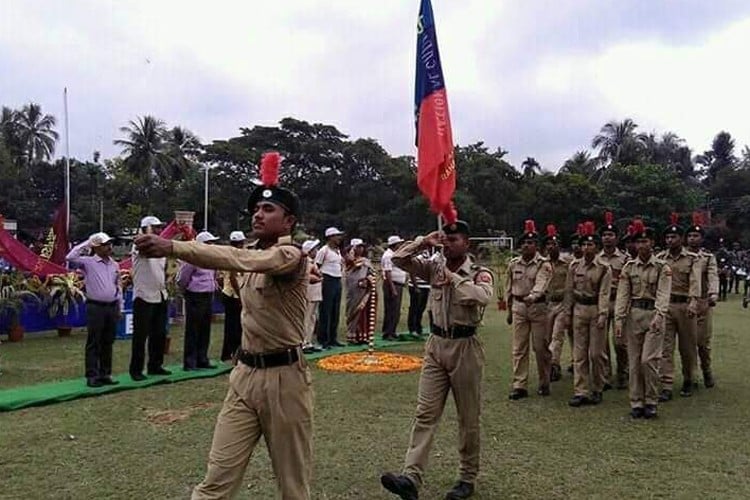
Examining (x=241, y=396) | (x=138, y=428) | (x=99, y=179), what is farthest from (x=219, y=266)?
(x=99, y=179)

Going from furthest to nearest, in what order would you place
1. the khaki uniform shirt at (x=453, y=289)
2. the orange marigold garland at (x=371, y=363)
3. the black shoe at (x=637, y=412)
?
the orange marigold garland at (x=371, y=363), the black shoe at (x=637, y=412), the khaki uniform shirt at (x=453, y=289)

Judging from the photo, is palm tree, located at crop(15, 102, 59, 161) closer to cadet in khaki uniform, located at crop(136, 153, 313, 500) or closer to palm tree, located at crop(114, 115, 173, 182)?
palm tree, located at crop(114, 115, 173, 182)

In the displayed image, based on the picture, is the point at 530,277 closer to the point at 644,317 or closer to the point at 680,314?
the point at 644,317

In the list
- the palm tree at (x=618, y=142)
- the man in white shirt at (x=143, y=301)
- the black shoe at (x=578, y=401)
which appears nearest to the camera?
the black shoe at (x=578, y=401)

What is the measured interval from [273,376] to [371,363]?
21.6 feet

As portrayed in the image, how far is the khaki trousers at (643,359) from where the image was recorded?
6973 mm

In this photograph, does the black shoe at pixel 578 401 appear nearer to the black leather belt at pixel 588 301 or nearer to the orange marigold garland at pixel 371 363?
the black leather belt at pixel 588 301

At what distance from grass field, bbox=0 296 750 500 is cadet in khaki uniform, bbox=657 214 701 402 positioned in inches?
14.0

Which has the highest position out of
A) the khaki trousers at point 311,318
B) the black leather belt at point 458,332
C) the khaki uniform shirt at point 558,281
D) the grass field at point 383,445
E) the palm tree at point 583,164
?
the palm tree at point 583,164

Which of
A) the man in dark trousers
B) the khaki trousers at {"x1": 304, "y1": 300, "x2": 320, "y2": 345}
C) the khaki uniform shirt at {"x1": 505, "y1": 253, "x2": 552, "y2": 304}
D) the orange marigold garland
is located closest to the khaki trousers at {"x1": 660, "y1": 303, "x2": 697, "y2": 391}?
the khaki uniform shirt at {"x1": 505, "y1": 253, "x2": 552, "y2": 304}

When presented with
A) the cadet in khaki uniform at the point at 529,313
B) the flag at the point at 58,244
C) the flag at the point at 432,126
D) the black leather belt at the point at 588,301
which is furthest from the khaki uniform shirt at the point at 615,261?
the flag at the point at 58,244

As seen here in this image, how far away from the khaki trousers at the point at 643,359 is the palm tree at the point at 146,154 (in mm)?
50886

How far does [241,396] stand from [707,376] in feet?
22.7

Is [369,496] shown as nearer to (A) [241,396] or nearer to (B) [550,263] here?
(A) [241,396]
